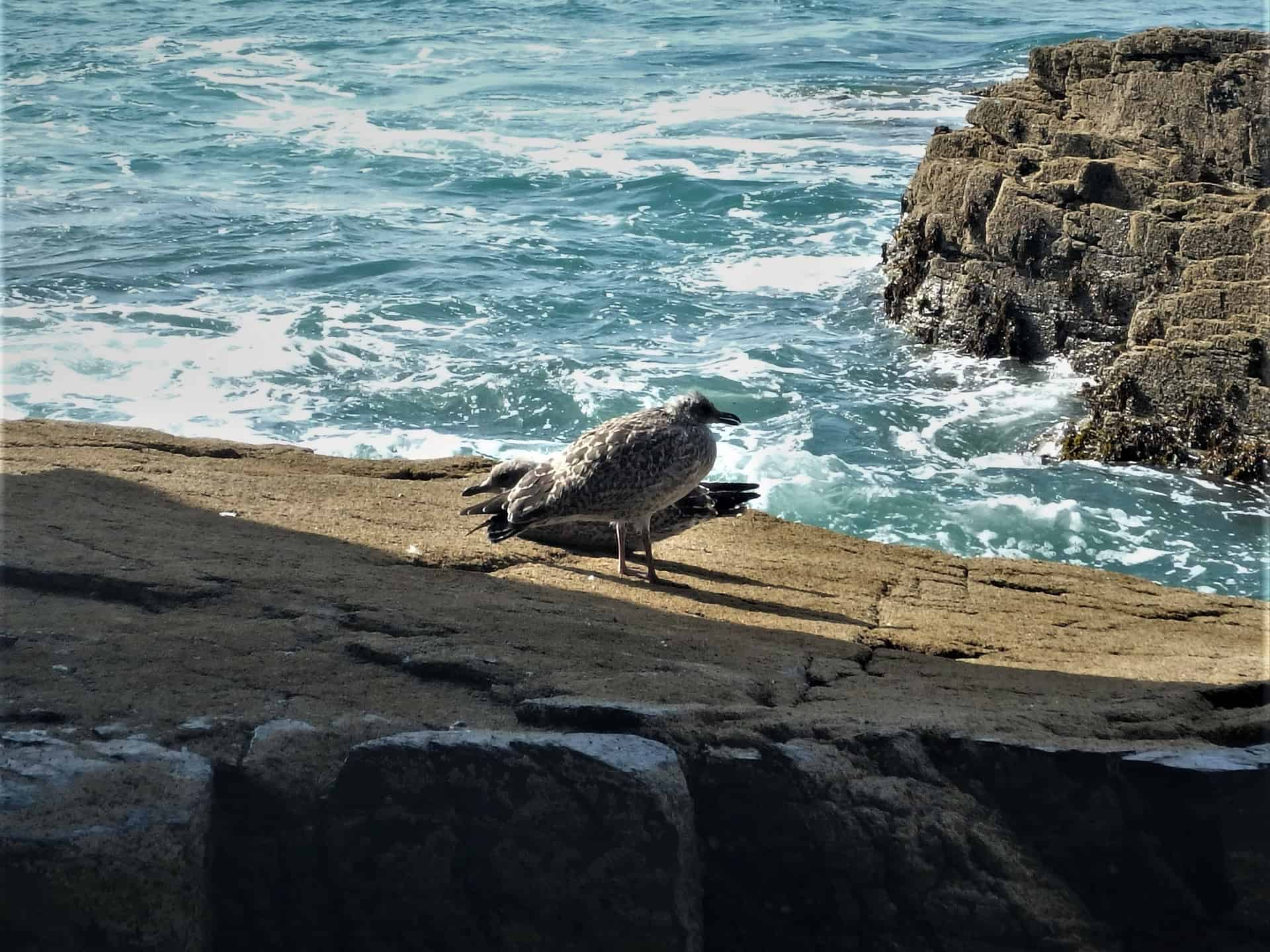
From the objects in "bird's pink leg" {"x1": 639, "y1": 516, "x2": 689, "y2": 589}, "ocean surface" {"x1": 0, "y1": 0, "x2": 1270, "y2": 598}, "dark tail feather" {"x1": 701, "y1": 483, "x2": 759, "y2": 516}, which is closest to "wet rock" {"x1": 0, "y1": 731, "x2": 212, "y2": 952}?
"bird's pink leg" {"x1": 639, "y1": 516, "x2": 689, "y2": 589}

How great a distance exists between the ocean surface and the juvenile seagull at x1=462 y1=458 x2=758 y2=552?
2622 mm

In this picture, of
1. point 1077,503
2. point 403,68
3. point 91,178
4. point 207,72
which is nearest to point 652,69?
point 403,68

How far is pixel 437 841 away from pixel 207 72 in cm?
2565

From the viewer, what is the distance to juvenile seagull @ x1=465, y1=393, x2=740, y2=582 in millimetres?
5598

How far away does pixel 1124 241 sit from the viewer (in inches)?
428

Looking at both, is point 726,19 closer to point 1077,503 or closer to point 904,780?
point 1077,503

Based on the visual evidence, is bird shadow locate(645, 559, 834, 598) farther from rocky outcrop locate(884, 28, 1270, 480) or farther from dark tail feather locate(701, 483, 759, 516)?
rocky outcrop locate(884, 28, 1270, 480)

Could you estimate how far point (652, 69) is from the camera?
26594 millimetres

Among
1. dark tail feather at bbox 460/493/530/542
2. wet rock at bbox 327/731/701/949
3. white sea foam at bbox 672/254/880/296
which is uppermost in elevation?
wet rock at bbox 327/731/701/949

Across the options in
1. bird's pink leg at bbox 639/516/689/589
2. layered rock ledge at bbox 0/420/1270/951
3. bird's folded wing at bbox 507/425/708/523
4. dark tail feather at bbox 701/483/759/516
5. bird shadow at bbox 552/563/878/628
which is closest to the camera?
layered rock ledge at bbox 0/420/1270/951

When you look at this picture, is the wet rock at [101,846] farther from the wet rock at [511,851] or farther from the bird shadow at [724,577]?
the bird shadow at [724,577]

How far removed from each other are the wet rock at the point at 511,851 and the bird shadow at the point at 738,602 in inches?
89.5

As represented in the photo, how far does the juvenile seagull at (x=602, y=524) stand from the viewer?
616cm

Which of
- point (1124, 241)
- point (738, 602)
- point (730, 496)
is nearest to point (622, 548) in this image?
point (738, 602)
